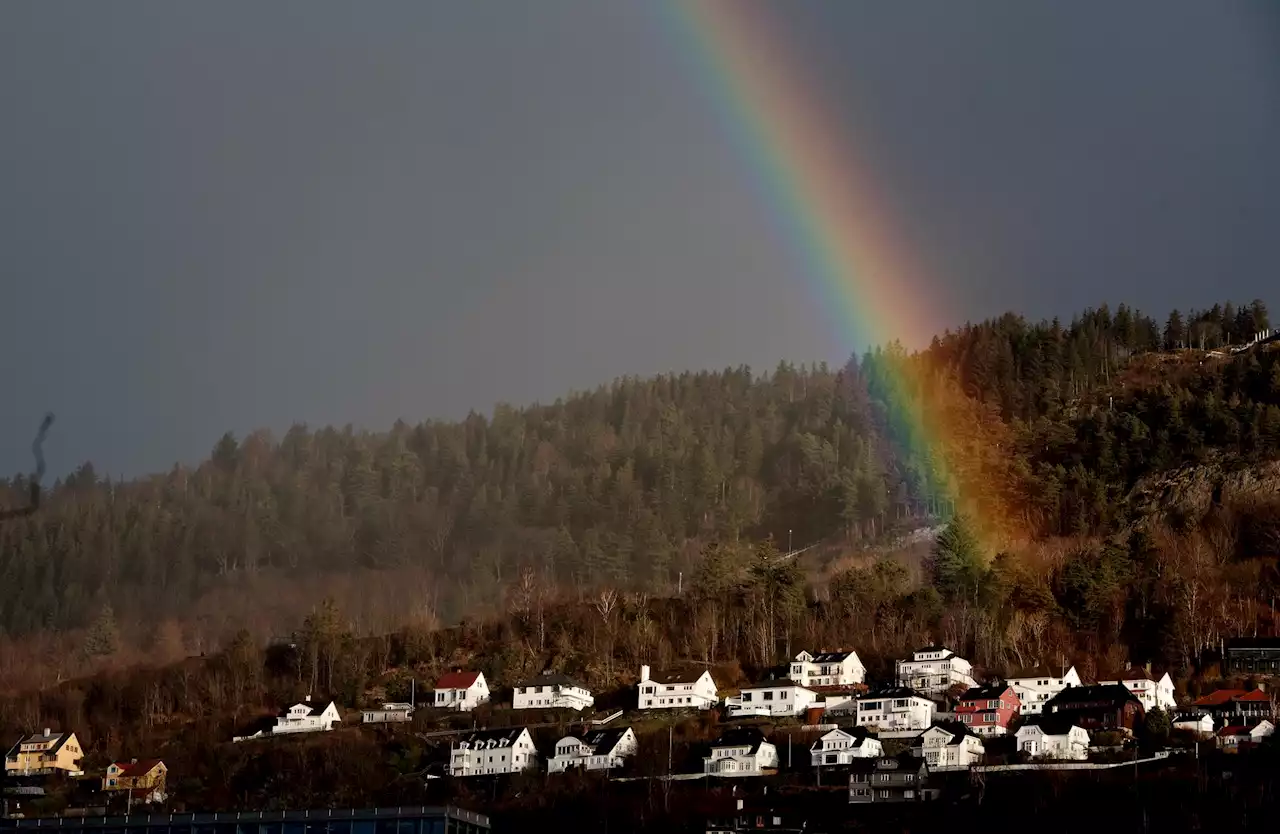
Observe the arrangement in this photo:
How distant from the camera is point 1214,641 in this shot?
76750mm

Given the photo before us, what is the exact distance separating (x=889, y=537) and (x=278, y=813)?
65.0 meters

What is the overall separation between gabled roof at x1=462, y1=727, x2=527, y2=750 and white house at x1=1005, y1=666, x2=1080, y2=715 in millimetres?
18612

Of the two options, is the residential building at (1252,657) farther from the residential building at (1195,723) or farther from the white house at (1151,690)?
the residential building at (1195,723)

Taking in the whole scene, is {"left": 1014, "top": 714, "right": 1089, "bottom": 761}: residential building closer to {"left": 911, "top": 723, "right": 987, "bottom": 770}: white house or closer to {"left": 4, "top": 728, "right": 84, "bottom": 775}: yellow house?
{"left": 911, "top": 723, "right": 987, "bottom": 770}: white house

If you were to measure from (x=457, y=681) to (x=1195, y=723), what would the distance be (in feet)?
100

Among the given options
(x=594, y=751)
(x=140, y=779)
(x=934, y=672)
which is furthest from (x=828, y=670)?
(x=140, y=779)

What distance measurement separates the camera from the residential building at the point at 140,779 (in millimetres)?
71375

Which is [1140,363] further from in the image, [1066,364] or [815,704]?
[815,704]

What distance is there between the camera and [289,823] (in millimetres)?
47781

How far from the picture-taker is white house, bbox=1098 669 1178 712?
70000 mm

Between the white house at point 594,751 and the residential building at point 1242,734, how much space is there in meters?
20.4

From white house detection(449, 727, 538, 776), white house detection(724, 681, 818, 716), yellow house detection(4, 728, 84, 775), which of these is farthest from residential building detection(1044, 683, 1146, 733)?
yellow house detection(4, 728, 84, 775)

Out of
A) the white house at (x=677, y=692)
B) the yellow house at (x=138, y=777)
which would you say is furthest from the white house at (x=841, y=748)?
the yellow house at (x=138, y=777)

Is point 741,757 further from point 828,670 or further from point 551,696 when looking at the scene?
point 551,696
